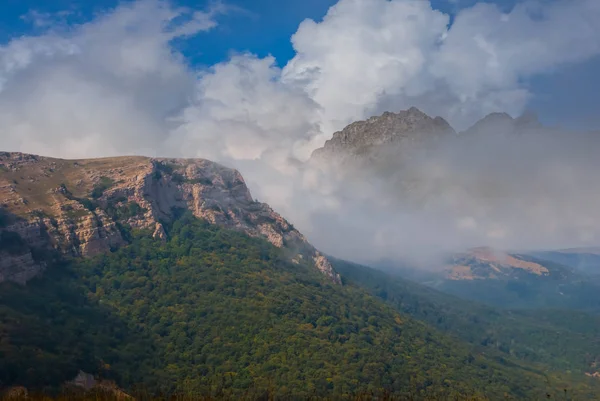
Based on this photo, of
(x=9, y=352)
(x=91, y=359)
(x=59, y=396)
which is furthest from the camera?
(x=91, y=359)

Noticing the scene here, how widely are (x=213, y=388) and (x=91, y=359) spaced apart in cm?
3950

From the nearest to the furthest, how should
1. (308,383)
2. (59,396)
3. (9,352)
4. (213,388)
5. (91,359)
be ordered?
(59,396), (9,352), (91,359), (213,388), (308,383)

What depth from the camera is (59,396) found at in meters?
132

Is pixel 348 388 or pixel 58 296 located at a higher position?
pixel 58 296

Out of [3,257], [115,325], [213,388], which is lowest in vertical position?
[213,388]

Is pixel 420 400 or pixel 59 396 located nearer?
pixel 59 396

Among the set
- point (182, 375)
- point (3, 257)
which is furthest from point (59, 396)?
point (3, 257)

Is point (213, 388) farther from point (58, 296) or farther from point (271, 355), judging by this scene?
point (58, 296)

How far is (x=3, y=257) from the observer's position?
7520 inches

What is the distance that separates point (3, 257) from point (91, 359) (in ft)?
199

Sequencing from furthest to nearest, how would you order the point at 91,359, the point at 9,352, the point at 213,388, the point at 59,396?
the point at 213,388
the point at 91,359
the point at 9,352
the point at 59,396

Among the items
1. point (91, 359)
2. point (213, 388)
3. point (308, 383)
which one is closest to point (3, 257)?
point (91, 359)

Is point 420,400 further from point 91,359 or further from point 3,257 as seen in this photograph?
point 3,257

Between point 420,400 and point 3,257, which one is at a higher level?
point 3,257
